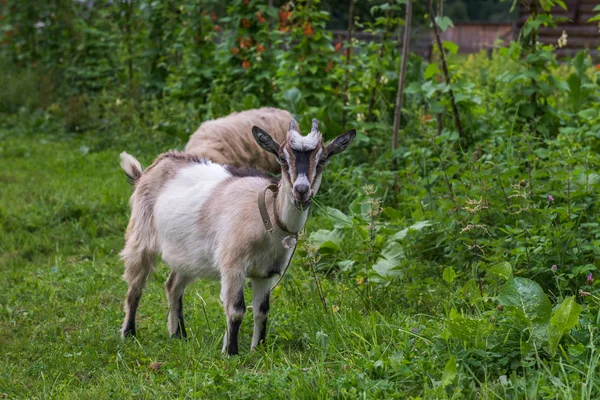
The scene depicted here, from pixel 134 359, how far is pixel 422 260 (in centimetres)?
220

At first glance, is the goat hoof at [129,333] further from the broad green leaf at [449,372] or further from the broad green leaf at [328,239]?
the broad green leaf at [449,372]

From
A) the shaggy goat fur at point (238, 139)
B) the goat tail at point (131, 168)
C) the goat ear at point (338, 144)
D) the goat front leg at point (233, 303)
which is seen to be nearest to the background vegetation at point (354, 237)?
the goat front leg at point (233, 303)

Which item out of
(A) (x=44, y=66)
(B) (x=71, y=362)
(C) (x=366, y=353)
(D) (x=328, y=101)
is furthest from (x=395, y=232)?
(A) (x=44, y=66)

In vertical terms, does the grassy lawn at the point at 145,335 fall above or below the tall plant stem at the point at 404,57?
below

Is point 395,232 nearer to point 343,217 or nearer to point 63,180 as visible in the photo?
point 343,217

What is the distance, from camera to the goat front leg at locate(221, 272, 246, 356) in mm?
4555

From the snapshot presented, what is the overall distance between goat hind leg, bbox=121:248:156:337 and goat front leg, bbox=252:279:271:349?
35.7 inches

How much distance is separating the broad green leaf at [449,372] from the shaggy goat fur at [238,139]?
4.03m

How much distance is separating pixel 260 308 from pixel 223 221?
1.81 ft

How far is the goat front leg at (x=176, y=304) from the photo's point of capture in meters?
5.18

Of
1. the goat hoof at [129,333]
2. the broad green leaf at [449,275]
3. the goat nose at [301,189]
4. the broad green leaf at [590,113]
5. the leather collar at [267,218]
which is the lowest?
the goat hoof at [129,333]

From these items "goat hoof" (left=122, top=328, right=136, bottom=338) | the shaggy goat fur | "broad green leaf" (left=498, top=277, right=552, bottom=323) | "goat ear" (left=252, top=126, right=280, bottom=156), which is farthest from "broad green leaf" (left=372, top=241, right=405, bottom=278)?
the shaggy goat fur

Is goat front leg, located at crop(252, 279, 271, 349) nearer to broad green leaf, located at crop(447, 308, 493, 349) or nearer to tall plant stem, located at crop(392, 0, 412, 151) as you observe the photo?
broad green leaf, located at crop(447, 308, 493, 349)

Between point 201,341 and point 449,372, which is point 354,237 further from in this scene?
point 449,372
